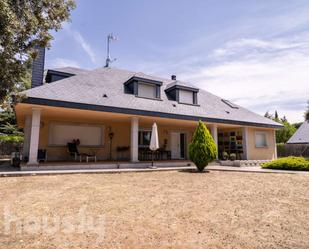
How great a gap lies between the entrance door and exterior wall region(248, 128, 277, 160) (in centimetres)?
509

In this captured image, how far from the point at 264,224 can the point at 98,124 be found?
461 inches

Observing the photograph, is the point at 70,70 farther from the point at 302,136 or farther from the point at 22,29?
the point at 302,136

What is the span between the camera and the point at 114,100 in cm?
1176

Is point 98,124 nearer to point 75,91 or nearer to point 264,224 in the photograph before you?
point 75,91

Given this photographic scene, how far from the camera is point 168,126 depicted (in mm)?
16484

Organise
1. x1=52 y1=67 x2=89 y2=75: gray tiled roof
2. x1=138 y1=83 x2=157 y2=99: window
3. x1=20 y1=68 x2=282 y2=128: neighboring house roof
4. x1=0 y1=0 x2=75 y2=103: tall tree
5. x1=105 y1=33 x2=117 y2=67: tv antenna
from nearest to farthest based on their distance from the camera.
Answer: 1. x1=0 y1=0 x2=75 y2=103: tall tree
2. x1=20 y1=68 x2=282 y2=128: neighboring house roof
3. x1=138 y1=83 x2=157 y2=99: window
4. x1=52 y1=67 x2=89 y2=75: gray tiled roof
5. x1=105 y1=33 x2=117 y2=67: tv antenna

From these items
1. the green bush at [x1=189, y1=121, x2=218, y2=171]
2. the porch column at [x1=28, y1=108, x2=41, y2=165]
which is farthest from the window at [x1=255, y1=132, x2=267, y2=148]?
the porch column at [x1=28, y1=108, x2=41, y2=165]

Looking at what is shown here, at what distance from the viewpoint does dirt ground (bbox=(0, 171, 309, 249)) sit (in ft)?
10.1

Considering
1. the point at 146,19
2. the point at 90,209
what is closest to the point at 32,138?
the point at 90,209

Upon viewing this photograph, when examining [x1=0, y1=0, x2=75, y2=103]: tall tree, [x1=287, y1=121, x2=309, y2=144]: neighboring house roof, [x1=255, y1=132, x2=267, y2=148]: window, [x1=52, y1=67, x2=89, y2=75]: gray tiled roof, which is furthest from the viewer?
[x1=287, y1=121, x2=309, y2=144]: neighboring house roof

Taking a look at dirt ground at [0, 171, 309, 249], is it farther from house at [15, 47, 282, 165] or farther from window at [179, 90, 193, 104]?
window at [179, 90, 193, 104]

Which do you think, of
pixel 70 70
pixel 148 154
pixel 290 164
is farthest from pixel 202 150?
pixel 70 70
